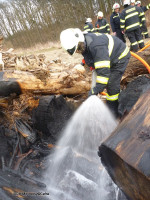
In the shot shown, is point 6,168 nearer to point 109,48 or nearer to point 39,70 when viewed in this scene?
point 39,70

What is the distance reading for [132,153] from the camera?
4.86 ft

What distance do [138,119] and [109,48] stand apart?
1.59 metres

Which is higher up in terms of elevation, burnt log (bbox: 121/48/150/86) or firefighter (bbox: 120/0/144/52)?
firefighter (bbox: 120/0/144/52)

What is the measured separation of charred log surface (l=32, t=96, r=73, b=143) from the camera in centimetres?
333

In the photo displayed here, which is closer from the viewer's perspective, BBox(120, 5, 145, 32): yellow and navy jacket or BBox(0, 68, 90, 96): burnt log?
BBox(0, 68, 90, 96): burnt log

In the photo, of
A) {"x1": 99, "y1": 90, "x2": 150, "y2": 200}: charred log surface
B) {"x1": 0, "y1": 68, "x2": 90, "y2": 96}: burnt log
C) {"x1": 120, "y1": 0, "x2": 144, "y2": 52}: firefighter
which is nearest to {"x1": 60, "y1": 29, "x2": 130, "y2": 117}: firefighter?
{"x1": 0, "y1": 68, "x2": 90, "y2": 96}: burnt log

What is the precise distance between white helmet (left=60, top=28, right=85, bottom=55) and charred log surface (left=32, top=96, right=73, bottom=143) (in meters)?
1.06

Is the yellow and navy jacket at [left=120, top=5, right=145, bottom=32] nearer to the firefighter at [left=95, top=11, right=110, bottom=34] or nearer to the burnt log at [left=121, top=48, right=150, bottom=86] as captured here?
the firefighter at [left=95, top=11, right=110, bottom=34]

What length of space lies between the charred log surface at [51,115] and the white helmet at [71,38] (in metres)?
1.06

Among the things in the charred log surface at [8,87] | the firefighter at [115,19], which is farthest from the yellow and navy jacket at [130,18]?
the charred log surface at [8,87]

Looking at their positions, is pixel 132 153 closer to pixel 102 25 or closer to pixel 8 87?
pixel 8 87

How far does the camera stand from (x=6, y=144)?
3363 mm

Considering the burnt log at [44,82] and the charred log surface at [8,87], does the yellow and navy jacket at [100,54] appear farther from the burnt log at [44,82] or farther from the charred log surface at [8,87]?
the charred log surface at [8,87]

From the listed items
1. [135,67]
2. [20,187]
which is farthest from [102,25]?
[20,187]
